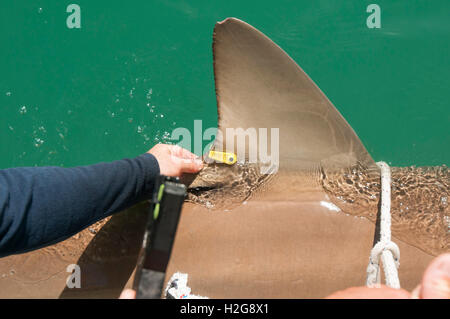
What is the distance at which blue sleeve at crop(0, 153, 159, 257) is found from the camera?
1487 mm

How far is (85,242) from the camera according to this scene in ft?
6.89

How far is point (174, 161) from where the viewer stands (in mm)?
2010

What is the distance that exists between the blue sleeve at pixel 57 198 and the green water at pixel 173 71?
211 centimetres

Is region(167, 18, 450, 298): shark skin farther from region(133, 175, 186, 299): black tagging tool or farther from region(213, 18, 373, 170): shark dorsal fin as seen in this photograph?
region(133, 175, 186, 299): black tagging tool

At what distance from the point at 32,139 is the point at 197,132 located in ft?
5.48

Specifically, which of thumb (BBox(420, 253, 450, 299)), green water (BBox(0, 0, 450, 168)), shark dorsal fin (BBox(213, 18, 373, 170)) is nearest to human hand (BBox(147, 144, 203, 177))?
shark dorsal fin (BBox(213, 18, 373, 170))

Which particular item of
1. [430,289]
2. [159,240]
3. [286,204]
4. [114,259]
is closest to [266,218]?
[286,204]

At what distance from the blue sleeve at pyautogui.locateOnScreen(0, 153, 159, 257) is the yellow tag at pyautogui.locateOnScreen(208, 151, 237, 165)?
0.46 m

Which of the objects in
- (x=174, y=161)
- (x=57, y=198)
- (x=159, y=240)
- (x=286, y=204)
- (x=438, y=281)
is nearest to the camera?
(x=438, y=281)

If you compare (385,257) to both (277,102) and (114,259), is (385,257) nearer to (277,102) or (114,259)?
(277,102)

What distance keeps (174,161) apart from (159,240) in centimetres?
84

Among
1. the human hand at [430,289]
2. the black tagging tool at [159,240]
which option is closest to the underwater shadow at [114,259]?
the black tagging tool at [159,240]

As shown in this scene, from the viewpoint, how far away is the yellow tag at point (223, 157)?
2164 millimetres

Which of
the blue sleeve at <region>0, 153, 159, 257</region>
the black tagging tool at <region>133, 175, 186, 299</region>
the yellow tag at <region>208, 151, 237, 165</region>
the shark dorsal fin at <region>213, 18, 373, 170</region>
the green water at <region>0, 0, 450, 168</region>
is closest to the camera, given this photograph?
the black tagging tool at <region>133, 175, 186, 299</region>
